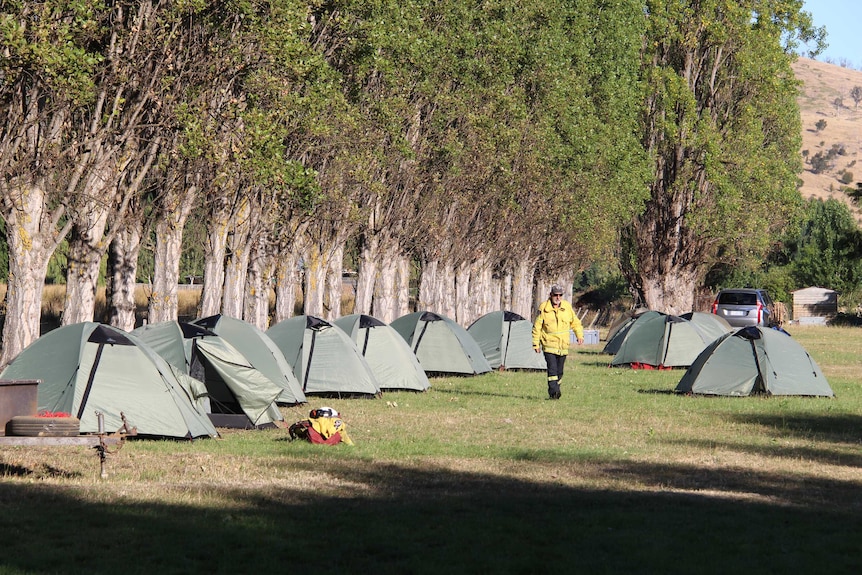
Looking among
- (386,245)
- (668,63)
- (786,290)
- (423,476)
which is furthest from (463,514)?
(786,290)

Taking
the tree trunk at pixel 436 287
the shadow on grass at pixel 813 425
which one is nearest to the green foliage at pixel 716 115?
the tree trunk at pixel 436 287

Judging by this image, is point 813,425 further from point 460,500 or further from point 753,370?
point 460,500

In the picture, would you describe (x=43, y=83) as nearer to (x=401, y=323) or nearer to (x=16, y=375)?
(x=16, y=375)

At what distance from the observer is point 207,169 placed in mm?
27500

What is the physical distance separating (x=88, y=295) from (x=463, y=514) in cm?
1524

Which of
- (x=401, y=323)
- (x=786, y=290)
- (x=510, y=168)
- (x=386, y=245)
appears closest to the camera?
(x=401, y=323)

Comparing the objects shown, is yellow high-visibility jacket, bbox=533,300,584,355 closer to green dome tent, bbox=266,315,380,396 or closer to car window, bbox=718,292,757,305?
green dome tent, bbox=266,315,380,396

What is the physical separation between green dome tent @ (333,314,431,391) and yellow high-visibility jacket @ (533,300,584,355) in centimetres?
358

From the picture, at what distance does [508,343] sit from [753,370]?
32.9 ft

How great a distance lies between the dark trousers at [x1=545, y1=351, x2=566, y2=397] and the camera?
79.6ft

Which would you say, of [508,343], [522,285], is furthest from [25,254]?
[522,285]

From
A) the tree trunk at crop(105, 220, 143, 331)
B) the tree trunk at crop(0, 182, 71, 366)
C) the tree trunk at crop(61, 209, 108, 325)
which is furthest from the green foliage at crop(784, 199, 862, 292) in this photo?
the tree trunk at crop(0, 182, 71, 366)

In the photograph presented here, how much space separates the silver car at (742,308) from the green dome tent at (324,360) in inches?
1067

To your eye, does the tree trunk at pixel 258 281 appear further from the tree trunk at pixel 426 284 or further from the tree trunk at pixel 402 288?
the tree trunk at pixel 426 284
